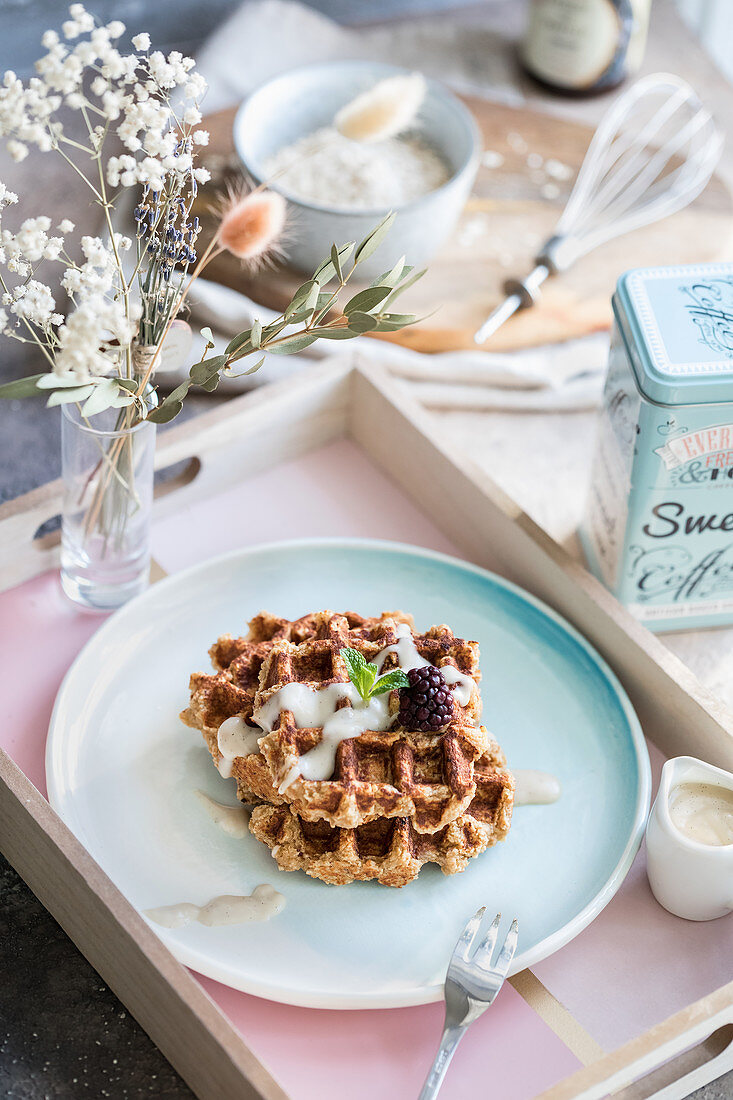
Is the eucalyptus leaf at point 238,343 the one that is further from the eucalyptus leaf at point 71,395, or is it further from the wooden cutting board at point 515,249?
the wooden cutting board at point 515,249

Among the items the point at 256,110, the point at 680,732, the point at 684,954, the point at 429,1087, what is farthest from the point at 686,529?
the point at 256,110

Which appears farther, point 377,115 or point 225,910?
point 377,115

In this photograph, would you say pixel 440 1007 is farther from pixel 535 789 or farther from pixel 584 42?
pixel 584 42

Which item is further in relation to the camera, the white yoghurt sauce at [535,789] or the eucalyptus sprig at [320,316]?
the white yoghurt sauce at [535,789]

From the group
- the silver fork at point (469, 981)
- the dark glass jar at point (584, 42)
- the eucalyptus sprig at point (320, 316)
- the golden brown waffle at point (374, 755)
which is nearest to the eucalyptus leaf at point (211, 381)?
the eucalyptus sprig at point (320, 316)

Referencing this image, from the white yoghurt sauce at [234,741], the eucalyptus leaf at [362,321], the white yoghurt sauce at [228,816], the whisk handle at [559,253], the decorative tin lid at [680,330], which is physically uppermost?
the eucalyptus leaf at [362,321]

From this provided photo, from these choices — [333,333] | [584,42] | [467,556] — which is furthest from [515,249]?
A: [333,333]

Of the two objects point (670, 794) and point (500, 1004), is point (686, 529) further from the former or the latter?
point (500, 1004)
